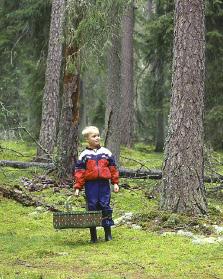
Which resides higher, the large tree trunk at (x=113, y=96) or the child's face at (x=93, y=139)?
the large tree trunk at (x=113, y=96)

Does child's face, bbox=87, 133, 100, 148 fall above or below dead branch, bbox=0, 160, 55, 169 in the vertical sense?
above

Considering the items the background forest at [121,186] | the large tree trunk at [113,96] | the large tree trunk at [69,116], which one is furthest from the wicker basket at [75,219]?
the large tree trunk at [113,96]

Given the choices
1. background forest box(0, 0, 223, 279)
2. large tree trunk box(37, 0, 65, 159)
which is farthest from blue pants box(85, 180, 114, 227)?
large tree trunk box(37, 0, 65, 159)

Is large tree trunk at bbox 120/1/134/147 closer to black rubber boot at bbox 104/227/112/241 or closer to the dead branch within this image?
the dead branch

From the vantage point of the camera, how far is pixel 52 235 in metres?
Result: 7.98

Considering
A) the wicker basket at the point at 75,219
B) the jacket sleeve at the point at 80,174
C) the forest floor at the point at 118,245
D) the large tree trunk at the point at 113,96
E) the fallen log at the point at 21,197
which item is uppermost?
the large tree trunk at the point at 113,96

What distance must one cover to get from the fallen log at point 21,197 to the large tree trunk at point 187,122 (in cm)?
250

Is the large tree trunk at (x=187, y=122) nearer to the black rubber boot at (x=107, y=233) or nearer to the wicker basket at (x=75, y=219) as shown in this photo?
the black rubber boot at (x=107, y=233)

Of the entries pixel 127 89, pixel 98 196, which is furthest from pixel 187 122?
pixel 127 89

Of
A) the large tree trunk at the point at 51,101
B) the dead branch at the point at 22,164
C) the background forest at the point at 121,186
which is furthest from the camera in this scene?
the large tree trunk at the point at 51,101

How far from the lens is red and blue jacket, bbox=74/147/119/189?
7535mm

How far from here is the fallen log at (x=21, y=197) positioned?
32.8 ft

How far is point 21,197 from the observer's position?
406 inches

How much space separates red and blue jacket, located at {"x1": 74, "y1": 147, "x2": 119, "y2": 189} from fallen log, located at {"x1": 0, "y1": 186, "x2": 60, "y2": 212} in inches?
90.4
